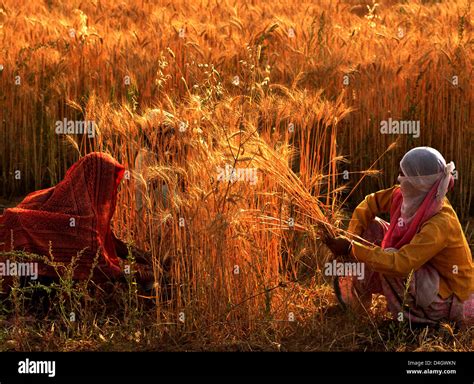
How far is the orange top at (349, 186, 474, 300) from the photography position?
4.37m

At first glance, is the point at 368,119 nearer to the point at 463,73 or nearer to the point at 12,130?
the point at 463,73

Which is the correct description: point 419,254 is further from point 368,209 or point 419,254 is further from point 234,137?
point 234,137

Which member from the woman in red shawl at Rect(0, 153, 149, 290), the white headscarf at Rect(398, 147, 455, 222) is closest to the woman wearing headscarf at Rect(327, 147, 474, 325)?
the white headscarf at Rect(398, 147, 455, 222)

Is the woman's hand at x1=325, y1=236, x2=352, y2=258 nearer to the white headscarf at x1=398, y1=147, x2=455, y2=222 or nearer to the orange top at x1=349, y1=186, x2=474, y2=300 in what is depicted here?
the orange top at x1=349, y1=186, x2=474, y2=300

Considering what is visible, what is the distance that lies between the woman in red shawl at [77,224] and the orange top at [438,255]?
1171mm

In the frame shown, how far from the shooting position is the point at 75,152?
6.98 m

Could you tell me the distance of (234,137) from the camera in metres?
4.57

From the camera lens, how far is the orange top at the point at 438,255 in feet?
14.3

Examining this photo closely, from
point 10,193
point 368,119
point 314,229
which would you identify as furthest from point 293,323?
point 10,193

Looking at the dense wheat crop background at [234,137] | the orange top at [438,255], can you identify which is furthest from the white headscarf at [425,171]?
the dense wheat crop background at [234,137]

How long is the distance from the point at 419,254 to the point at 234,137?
94 centimetres

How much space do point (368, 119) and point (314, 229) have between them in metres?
2.39

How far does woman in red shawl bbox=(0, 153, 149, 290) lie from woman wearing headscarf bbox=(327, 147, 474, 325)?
1058 mm

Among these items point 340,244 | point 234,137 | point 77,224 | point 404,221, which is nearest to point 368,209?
point 404,221
